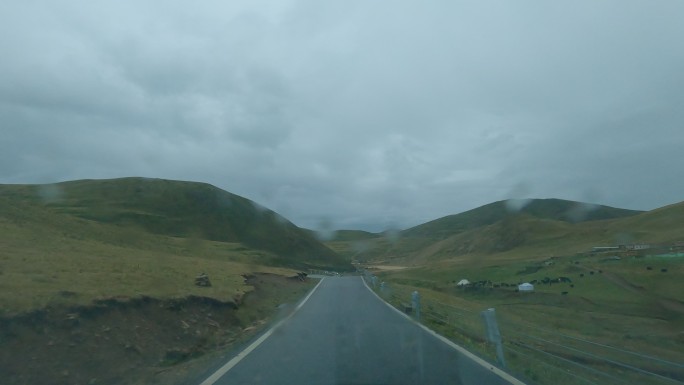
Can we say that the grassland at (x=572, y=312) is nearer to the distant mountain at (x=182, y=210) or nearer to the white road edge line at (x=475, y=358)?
the white road edge line at (x=475, y=358)

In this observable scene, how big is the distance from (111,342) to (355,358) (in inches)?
222

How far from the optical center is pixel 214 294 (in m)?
25.5

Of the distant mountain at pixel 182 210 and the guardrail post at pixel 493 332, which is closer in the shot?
the guardrail post at pixel 493 332

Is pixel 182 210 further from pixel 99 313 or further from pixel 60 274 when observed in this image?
pixel 99 313

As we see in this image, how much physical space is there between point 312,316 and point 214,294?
13.6 ft

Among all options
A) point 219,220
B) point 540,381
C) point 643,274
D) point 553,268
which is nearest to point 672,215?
point 553,268

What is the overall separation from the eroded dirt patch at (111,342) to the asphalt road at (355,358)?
138cm

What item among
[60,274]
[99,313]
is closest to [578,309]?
[60,274]

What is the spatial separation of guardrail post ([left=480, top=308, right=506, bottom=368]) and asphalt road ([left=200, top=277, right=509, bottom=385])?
508 mm

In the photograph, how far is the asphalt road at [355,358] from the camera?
10.9 m

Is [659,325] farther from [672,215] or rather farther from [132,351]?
[672,215]

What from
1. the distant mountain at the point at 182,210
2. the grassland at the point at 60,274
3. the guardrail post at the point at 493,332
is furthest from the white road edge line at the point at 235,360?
the distant mountain at the point at 182,210

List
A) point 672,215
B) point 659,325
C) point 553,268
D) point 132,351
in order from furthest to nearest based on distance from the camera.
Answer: point 672,215, point 553,268, point 659,325, point 132,351

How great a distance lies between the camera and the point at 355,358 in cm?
1329
